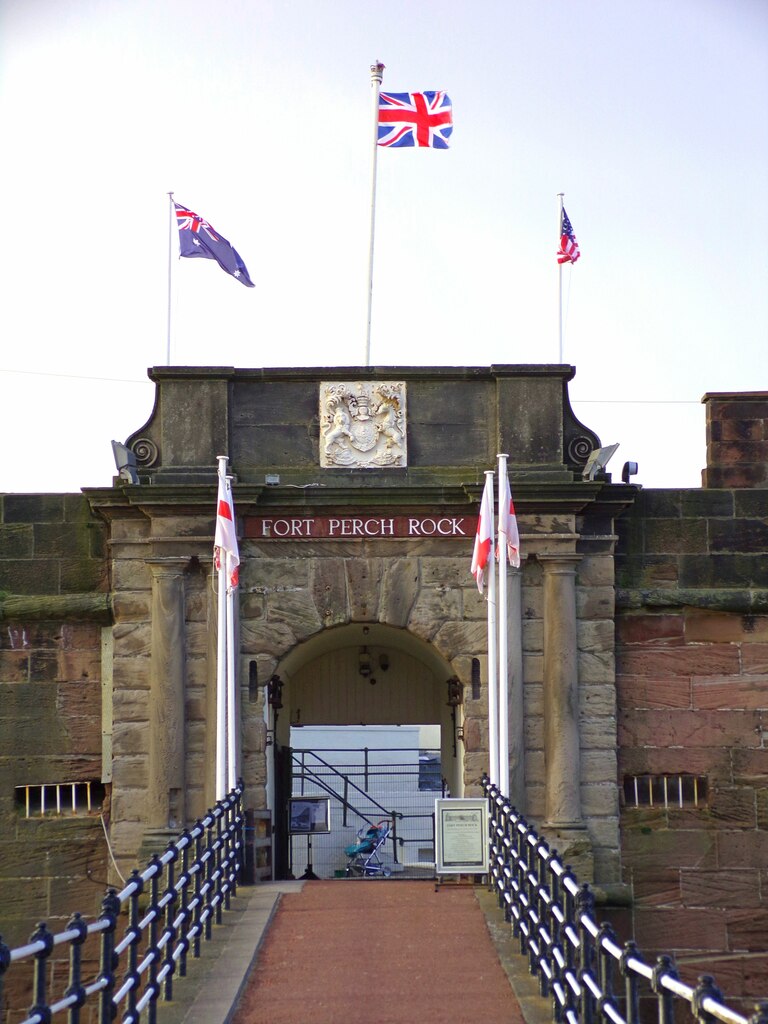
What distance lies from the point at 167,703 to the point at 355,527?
8.60 ft

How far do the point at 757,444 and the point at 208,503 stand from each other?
595 cm

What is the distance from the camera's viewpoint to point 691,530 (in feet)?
53.6

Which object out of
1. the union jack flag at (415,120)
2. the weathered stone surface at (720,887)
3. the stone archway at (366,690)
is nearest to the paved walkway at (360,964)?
the weathered stone surface at (720,887)

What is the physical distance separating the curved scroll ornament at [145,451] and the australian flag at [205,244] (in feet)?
7.37

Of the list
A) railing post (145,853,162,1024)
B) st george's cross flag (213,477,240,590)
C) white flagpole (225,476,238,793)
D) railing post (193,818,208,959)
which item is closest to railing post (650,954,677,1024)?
railing post (145,853,162,1024)

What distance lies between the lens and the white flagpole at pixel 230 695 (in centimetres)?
1477

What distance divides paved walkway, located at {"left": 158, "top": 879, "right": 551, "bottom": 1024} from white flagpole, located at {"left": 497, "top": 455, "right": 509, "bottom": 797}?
4.21 ft

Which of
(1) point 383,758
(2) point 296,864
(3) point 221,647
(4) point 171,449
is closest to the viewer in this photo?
(3) point 221,647

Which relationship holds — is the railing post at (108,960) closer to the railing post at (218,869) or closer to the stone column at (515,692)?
the railing post at (218,869)

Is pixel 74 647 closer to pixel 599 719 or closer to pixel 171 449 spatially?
pixel 171 449

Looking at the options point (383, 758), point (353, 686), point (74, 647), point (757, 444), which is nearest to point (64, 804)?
point (74, 647)

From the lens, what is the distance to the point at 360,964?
10.6 meters

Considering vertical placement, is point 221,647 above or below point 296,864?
above

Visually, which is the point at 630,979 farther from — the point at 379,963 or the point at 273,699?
the point at 273,699
